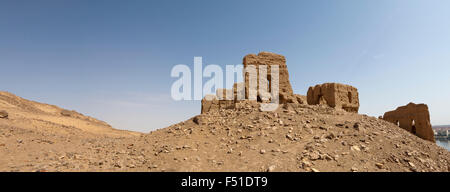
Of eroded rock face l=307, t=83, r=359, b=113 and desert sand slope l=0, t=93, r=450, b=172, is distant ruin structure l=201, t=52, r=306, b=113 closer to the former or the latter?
desert sand slope l=0, t=93, r=450, b=172

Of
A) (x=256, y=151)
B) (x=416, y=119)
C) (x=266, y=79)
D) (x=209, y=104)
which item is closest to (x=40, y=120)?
(x=209, y=104)

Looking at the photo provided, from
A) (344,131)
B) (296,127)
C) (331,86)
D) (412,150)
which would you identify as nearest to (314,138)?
(296,127)

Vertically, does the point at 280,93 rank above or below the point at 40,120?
above

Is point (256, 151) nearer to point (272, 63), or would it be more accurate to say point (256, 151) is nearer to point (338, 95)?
point (272, 63)

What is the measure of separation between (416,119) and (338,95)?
32.3 feet

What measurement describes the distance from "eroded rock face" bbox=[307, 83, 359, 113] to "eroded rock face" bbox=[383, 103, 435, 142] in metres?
6.74

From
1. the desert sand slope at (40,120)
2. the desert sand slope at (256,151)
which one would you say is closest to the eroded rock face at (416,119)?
the desert sand slope at (256,151)

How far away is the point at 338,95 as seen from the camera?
1694 cm

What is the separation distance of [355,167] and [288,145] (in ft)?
6.28

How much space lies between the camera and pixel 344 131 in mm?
7168

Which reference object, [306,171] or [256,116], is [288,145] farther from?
[256,116]

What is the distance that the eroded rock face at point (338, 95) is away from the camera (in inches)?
661

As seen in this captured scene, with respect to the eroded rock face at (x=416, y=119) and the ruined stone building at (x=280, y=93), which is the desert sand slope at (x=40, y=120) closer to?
the ruined stone building at (x=280, y=93)

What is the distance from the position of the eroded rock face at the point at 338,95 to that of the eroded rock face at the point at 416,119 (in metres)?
6.74
